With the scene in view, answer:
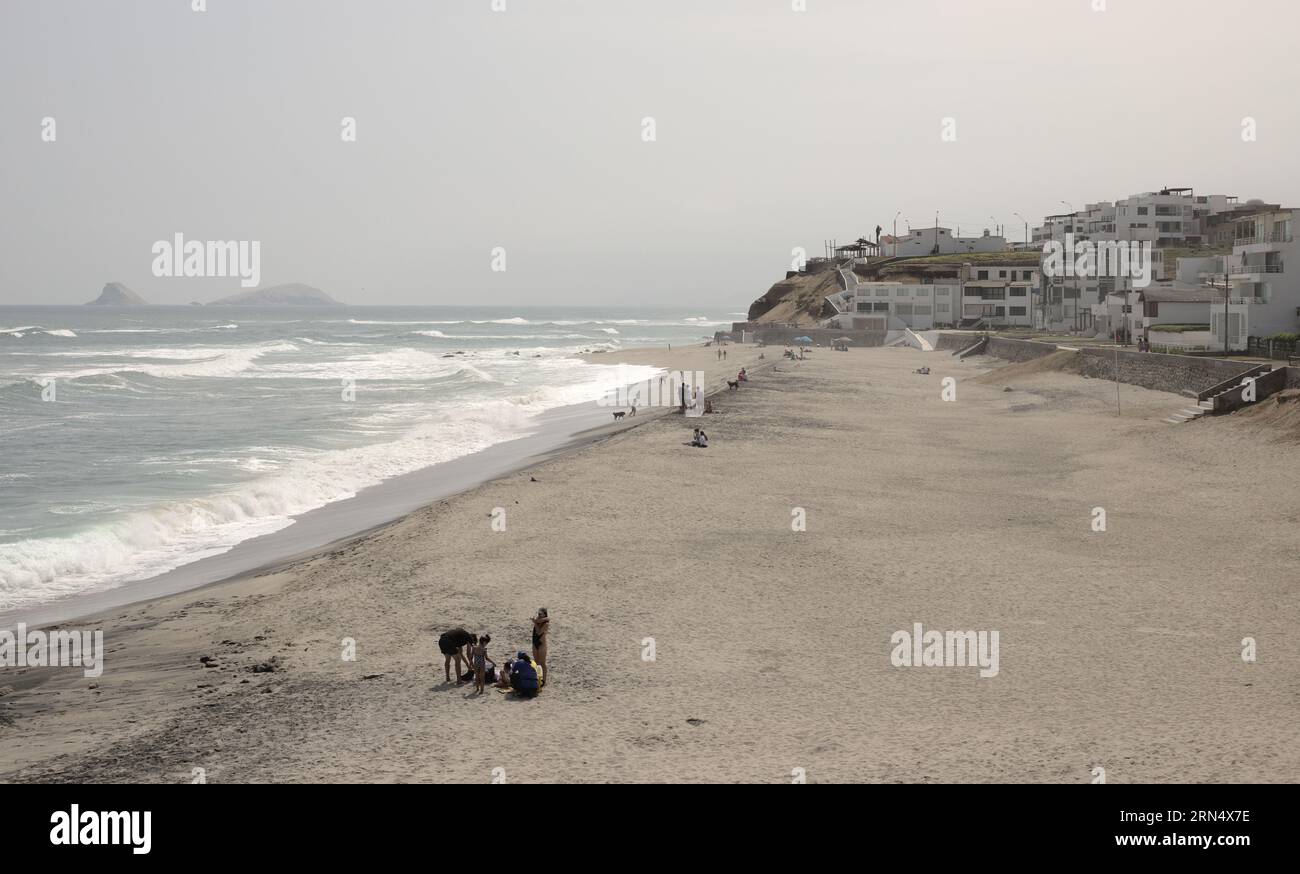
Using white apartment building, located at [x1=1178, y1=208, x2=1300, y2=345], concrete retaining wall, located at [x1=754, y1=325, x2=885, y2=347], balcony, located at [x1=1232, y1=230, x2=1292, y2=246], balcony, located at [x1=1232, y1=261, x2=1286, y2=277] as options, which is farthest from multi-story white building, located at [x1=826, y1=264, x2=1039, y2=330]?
white apartment building, located at [x1=1178, y1=208, x2=1300, y2=345]

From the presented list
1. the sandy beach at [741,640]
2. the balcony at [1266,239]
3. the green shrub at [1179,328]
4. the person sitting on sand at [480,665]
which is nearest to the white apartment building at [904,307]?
the green shrub at [1179,328]

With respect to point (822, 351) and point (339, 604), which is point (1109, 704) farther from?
point (822, 351)

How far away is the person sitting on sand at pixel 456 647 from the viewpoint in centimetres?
1218

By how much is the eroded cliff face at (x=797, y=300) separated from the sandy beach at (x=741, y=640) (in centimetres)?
8616

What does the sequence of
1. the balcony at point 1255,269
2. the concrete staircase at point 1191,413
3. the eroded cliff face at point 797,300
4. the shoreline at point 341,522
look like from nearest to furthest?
1. the shoreline at point 341,522
2. the concrete staircase at point 1191,413
3. the balcony at point 1255,269
4. the eroded cliff face at point 797,300

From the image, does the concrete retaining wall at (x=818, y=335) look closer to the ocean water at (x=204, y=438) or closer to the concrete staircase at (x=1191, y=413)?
the ocean water at (x=204, y=438)

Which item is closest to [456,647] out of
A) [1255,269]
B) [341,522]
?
[341,522]

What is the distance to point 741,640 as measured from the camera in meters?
14.0

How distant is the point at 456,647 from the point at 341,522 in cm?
1128

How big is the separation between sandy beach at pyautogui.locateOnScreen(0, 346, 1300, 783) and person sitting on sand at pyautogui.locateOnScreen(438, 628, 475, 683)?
0.38m

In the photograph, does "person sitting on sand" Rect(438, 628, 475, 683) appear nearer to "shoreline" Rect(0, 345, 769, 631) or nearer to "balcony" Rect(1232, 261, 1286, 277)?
"shoreline" Rect(0, 345, 769, 631)

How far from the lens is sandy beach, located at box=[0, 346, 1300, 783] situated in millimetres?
10109

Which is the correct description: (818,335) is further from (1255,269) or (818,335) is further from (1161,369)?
(1161,369)
